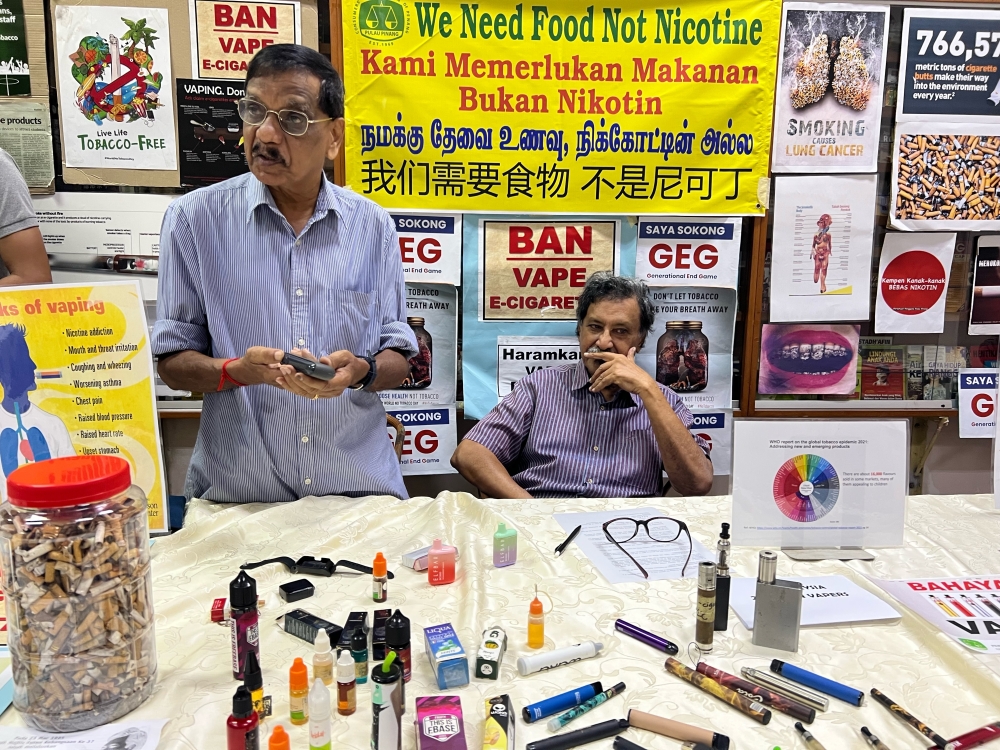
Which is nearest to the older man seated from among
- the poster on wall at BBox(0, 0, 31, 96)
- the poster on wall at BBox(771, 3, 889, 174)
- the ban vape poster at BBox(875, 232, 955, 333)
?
the poster on wall at BBox(771, 3, 889, 174)

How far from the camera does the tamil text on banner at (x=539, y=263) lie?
2672mm

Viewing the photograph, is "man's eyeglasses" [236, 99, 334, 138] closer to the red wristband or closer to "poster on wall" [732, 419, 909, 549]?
the red wristband

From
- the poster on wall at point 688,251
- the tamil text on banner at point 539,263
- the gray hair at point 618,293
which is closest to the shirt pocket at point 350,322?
the gray hair at point 618,293

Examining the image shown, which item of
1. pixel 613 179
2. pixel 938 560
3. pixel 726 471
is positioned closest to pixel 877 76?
pixel 613 179

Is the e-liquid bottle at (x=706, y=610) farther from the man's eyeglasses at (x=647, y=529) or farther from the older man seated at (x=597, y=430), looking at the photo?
the older man seated at (x=597, y=430)

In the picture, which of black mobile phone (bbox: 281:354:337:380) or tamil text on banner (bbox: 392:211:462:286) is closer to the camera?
black mobile phone (bbox: 281:354:337:380)

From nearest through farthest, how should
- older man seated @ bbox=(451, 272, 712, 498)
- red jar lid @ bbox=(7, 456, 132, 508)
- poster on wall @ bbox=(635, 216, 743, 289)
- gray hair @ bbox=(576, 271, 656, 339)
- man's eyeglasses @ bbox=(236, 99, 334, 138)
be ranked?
red jar lid @ bbox=(7, 456, 132, 508)
man's eyeglasses @ bbox=(236, 99, 334, 138)
older man seated @ bbox=(451, 272, 712, 498)
gray hair @ bbox=(576, 271, 656, 339)
poster on wall @ bbox=(635, 216, 743, 289)

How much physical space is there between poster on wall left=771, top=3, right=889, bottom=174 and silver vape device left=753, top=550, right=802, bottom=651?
6.45 feet

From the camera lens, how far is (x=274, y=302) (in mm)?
1772

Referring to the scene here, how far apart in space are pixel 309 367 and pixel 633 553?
761mm

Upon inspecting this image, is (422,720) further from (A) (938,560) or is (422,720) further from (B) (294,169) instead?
(B) (294,169)

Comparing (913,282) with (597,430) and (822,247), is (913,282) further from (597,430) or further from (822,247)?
(597,430)

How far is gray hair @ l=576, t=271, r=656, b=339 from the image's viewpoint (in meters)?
2.31

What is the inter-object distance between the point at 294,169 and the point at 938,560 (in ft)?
5.42
